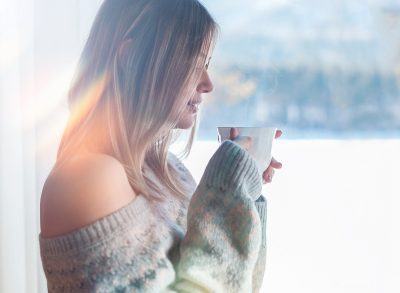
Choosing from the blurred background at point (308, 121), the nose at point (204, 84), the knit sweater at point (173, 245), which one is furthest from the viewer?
the blurred background at point (308, 121)

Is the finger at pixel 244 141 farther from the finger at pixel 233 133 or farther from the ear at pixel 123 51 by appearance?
the ear at pixel 123 51

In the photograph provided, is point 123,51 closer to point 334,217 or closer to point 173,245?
point 173,245

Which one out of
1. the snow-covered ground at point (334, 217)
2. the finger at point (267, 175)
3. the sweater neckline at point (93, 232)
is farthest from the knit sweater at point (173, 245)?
the snow-covered ground at point (334, 217)

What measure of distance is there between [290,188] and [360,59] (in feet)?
0.97

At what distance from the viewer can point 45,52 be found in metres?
0.92

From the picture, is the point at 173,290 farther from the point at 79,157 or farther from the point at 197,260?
the point at 79,157

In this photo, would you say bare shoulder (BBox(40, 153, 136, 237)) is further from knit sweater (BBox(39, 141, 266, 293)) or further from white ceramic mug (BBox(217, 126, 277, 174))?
white ceramic mug (BBox(217, 126, 277, 174))

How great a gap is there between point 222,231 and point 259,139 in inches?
→ 6.2

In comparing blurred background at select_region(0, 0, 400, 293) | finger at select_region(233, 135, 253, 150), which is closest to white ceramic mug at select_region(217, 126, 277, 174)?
finger at select_region(233, 135, 253, 150)

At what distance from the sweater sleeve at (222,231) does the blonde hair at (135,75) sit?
0.07 metres

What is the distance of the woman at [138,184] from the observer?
0.49m

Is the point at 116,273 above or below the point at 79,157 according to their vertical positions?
below

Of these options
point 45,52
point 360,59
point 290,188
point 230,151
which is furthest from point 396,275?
point 45,52

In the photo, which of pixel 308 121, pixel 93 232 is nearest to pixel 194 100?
pixel 93 232
